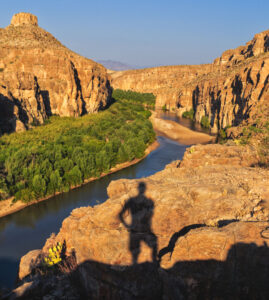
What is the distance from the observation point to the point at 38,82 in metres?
68.1

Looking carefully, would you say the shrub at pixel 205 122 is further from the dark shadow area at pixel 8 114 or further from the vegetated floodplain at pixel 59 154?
the dark shadow area at pixel 8 114

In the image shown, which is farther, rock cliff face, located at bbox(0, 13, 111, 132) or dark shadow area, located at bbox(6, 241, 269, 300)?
rock cliff face, located at bbox(0, 13, 111, 132)

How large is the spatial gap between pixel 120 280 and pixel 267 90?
55.1 m

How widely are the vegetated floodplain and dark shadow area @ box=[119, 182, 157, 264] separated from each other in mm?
23965

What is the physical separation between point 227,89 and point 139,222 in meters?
69.1

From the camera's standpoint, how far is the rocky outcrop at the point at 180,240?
25.5 ft

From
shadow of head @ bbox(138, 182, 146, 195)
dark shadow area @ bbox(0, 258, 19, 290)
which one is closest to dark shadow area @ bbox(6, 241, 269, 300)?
shadow of head @ bbox(138, 182, 146, 195)

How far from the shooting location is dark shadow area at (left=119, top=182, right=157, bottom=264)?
396 inches

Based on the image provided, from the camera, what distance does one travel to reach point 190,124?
91.5 metres

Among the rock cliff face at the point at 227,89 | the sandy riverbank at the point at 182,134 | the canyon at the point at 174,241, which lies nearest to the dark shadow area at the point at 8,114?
the canyon at the point at 174,241

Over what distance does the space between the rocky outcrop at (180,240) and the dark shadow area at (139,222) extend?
0.15 feet

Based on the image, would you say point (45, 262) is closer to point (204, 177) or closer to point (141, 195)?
point (141, 195)

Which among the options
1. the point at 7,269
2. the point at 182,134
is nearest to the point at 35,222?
the point at 7,269

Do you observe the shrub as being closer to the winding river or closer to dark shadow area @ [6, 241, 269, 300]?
the winding river
